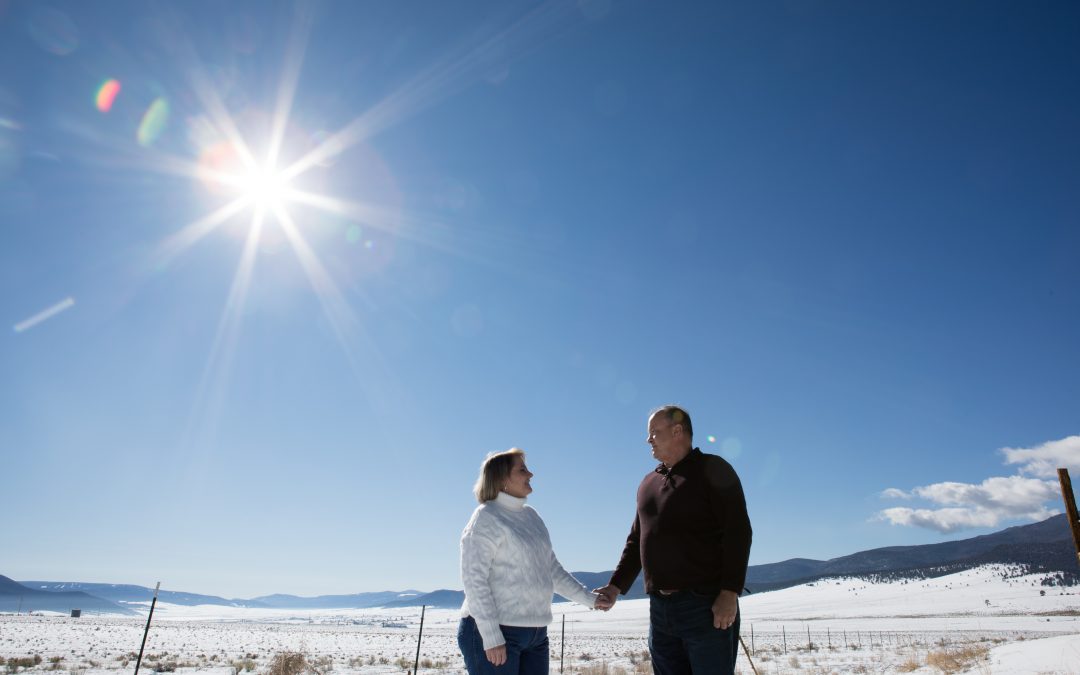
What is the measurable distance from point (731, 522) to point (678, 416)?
71cm

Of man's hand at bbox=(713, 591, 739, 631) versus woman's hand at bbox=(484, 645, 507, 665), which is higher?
man's hand at bbox=(713, 591, 739, 631)

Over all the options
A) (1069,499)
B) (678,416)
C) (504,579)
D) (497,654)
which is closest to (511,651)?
(497,654)

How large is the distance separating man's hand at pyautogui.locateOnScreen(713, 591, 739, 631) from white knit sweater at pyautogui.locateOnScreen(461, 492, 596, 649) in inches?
30.8

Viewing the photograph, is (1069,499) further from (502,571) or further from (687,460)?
(502,571)

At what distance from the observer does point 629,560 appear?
3.79 metres

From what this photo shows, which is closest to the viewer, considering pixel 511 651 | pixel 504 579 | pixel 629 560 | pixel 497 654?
pixel 497 654

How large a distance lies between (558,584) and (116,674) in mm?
18044

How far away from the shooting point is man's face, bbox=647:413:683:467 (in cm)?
343

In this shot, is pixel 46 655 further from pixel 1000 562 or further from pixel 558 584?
pixel 1000 562

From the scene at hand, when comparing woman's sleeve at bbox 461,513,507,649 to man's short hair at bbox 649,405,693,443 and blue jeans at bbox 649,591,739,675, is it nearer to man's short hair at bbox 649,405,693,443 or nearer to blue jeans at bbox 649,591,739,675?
blue jeans at bbox 649,591,739,675

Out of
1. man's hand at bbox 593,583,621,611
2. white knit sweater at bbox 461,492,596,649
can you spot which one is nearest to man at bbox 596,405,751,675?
man's hand at bbox 593,583,621,611

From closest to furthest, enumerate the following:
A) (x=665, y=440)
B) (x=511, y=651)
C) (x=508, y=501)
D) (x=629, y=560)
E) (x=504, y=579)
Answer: (x=511, y=651)
(x=504, y=579)
(x=508, y=501)
(x=665, y=440)
(x=629, y=560)

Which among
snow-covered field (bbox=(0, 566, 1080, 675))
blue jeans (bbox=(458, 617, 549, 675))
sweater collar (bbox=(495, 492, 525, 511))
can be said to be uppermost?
sweater collar (bbox=(495, 492, 525, 511))

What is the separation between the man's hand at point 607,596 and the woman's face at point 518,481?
1.03m
